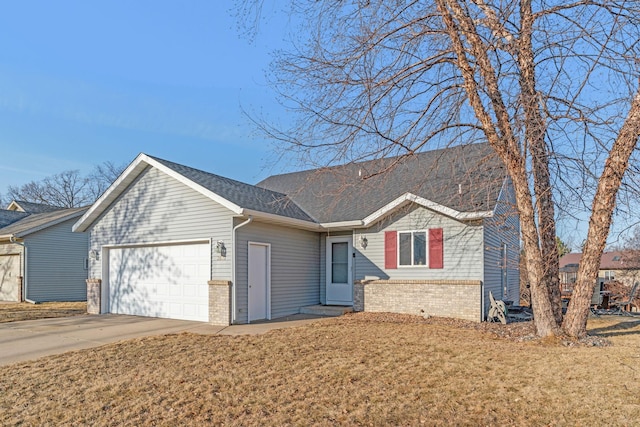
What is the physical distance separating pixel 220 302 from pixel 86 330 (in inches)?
121

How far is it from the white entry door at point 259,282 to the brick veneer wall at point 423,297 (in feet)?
9.08

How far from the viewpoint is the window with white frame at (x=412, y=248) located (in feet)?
39.1

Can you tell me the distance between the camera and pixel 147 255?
12547mm

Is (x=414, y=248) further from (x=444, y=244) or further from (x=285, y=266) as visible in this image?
(x=285, y=266)

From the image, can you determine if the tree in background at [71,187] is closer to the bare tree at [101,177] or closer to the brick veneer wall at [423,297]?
the bare tree at [101,177]

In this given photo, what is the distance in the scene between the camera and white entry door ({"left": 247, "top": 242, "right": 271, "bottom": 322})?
11.0 m

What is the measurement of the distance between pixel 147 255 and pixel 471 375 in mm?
10034

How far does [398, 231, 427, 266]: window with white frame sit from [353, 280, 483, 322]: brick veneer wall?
64 centimetres

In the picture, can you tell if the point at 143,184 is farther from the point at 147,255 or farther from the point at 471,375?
the point at 471,375

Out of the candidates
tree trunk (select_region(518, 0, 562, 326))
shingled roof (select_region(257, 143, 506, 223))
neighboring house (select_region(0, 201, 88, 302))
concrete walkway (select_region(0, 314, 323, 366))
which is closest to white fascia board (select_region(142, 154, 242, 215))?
shingled roof (select_region(257, 143, 506, 223))

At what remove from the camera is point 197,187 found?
11000 millimetres

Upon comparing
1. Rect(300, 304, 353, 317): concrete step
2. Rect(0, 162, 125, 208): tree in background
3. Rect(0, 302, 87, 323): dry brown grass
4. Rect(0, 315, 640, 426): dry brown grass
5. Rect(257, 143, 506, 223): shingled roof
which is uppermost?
Rect(0, 162, 125, 208): tree in background

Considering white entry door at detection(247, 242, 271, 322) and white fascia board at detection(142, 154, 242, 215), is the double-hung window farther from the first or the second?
white fascia board at detection(142, 154, 242, 215)

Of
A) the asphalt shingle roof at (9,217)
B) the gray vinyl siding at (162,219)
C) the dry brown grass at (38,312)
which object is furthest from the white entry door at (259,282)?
the asphalt shingle roof at (9,217)
